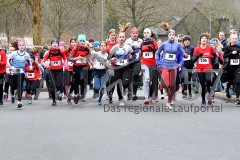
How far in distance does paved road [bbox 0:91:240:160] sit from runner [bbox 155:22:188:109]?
684mm

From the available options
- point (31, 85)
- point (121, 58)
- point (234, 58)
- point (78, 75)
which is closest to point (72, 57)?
point (78, 75)

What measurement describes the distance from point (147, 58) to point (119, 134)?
569cm

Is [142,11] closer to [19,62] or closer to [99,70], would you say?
[99,70]

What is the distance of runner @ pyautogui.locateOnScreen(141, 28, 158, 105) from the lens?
14.5m

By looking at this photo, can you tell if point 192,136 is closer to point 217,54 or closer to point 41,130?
point 41,130

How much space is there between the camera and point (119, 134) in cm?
913

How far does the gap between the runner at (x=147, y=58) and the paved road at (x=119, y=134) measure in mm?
1084

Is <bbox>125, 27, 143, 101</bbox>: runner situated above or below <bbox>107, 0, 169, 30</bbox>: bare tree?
below

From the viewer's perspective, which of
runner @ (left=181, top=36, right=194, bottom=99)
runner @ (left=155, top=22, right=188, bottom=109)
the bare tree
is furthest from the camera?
the bare tree

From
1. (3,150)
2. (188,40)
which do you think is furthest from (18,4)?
(3,150)

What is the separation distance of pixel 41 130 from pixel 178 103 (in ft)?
20.7

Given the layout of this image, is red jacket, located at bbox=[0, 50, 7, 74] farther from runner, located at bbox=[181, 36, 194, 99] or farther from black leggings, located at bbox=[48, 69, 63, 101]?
runner, located at bbox=[181, 36, 194, 99]

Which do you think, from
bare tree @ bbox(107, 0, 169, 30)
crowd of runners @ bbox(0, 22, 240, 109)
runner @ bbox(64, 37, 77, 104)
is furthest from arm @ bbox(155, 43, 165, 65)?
bare tree @ bbox(107, 0, 169, 30)

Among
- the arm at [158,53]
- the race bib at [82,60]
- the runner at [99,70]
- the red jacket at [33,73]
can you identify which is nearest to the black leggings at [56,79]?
the race bib at [82,60]
